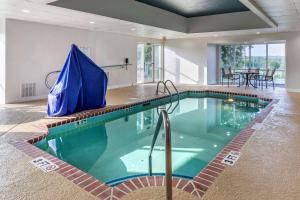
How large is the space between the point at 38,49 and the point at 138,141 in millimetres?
5155

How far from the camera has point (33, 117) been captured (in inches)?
218

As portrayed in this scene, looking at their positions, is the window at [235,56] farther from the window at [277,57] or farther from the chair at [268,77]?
the chair at [268,77]

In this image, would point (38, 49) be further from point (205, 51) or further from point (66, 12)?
point (205, 51)

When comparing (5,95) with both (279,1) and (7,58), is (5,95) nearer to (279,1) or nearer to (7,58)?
(7,58)

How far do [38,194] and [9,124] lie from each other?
317cm

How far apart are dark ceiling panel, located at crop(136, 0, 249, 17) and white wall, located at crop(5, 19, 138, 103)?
2858 mm

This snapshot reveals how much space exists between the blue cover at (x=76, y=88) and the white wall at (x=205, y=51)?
728 centimetres

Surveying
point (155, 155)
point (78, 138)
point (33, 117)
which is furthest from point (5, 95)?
point (155, 155)

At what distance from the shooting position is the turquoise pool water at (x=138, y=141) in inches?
141

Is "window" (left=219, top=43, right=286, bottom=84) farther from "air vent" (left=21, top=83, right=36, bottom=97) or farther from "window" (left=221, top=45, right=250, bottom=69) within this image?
"air vent" (left=21, top=83, right=36, bottom=97)

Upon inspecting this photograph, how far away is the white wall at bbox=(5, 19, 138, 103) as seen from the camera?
288 inches

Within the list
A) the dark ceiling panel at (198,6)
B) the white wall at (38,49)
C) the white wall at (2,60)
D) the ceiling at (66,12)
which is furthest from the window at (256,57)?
the white wall at (2,60)

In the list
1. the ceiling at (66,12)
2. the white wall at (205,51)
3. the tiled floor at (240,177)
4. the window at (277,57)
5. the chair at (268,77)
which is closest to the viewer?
the tiled floor at (240,177)

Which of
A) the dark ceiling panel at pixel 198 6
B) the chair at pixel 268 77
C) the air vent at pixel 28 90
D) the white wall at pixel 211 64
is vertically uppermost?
the dark ceiling panel at pixel 198 6
